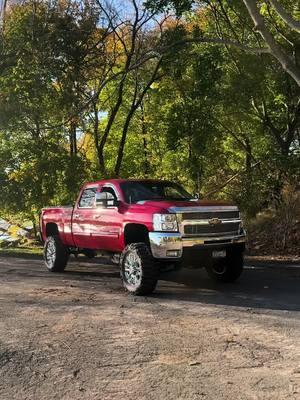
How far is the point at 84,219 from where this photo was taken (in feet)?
37.8

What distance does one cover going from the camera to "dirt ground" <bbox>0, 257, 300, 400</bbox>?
499 centimetres

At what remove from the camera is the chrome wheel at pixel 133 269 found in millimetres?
9420

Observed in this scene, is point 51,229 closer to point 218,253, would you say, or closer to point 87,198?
point 87,198

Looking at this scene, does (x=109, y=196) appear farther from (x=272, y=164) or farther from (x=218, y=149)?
(x=218, y=149)

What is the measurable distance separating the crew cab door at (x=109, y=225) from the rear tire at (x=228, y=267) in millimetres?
1819

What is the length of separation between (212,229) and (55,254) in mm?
4370

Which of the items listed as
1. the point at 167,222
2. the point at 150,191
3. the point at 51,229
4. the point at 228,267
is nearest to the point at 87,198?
the point at 150,191

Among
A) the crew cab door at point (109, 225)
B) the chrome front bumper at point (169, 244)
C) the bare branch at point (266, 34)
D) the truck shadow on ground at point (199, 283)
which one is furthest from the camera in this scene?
the bare branch at point (266, 34)

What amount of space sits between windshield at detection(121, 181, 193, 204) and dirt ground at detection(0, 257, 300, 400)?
1647 mm

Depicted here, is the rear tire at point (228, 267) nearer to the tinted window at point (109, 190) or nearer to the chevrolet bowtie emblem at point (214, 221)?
the chevrolet bowtie emblem at point (214, 221)

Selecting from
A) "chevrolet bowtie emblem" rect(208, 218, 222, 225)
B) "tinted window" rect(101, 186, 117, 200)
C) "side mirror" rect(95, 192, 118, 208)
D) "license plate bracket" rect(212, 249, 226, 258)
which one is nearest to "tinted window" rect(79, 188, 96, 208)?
"tinted window" rect(101, 186, 117, 200)

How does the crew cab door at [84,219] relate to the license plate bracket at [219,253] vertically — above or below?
above

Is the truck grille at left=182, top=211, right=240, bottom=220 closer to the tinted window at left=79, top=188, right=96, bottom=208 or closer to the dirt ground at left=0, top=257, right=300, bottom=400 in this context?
the dirt ground at left=0, top=257, right=300, bottom=400

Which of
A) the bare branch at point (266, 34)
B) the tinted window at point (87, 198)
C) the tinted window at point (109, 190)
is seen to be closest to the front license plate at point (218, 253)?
the tinted window at point (109, 190)
